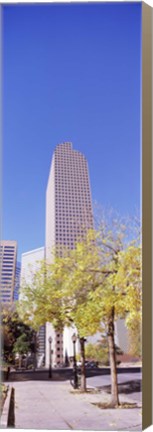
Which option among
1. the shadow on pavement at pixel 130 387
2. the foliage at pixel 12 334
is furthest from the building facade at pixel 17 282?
the shadow on pavement at pixel 130 387

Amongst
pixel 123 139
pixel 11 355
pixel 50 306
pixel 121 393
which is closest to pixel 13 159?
pixel 123 139

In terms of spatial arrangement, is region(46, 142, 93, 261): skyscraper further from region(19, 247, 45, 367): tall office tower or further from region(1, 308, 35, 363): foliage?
region(1, 308, 35, 363): foliage

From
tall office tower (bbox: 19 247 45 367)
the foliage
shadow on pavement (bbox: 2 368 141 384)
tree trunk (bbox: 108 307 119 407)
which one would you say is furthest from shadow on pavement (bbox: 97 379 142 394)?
the foliage

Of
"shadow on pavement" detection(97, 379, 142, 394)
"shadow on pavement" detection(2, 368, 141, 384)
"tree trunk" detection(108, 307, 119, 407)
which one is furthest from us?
"shadow on pavement" detection(2, 368, 141, 384)

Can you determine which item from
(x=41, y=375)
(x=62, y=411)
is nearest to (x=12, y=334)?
(x=41, y=375)

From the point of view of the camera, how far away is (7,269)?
5113 mm

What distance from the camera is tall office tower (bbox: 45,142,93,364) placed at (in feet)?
16.7

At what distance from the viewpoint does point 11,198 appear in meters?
5.12

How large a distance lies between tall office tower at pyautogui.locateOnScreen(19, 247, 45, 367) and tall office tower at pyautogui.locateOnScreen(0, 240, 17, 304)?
8cm

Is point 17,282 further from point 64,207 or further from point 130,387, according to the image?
point 130,387

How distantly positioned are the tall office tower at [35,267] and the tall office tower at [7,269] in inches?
3.2

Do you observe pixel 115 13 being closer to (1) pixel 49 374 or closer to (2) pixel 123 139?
(2) pixel 123 139

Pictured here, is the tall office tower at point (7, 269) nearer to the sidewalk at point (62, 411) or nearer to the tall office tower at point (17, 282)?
the tall office tower at point (17, 282)

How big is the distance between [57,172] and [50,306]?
1068mm
